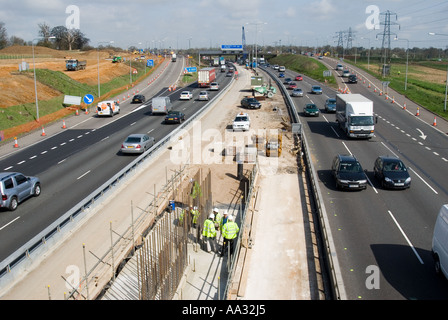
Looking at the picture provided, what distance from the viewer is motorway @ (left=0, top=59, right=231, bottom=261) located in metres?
→ 19.7

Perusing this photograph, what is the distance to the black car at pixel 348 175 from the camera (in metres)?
23.4

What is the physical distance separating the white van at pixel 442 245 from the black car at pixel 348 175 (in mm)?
8712

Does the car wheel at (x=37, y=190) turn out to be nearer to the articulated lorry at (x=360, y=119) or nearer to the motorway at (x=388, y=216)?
the motorway at (x=388, y=216)

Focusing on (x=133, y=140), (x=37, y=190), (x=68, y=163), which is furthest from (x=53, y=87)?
(x=37, y=190)

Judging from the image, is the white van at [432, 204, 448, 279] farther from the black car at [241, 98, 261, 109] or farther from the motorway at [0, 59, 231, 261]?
the black car at [241, 98, 261, 109]

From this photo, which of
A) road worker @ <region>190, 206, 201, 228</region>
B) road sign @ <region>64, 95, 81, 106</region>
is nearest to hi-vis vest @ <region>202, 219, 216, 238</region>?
road worker @ <region>190, 206, 201, 228</region>

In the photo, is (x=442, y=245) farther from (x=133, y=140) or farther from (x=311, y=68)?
(x=311, y=68)

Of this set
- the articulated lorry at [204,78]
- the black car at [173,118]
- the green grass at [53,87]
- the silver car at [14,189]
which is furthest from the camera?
the articulated lorry at [204,78]

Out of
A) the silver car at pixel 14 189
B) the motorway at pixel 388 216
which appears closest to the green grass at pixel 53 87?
the silver car at pixel 14 189

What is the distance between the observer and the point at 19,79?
56.6 meters

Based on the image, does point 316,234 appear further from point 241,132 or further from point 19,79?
point 19,79

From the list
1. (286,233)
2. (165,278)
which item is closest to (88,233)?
(165,278)

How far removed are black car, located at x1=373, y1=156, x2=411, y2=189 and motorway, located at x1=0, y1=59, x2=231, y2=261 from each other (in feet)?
42.8

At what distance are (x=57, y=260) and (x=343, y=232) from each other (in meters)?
11.4
